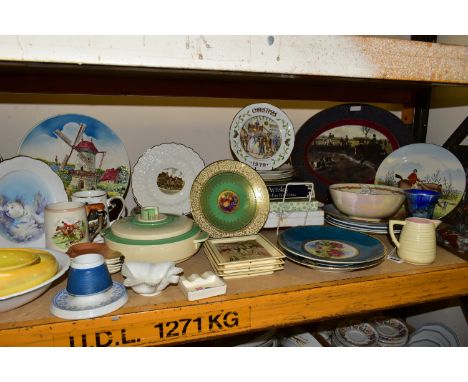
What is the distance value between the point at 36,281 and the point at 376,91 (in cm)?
116

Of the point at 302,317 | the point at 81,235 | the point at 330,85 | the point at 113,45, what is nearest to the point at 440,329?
the point at 302,317

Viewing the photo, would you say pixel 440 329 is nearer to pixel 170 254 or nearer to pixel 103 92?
pixel 170 254

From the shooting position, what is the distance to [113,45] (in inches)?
20.8

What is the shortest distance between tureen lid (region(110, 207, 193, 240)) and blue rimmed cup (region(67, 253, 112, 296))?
11cm

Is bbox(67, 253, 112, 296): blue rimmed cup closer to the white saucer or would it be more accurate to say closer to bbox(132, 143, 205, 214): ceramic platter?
the white saucer

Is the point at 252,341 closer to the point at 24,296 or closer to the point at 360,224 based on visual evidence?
the point at 360,224

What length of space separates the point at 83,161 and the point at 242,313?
615 millimetres

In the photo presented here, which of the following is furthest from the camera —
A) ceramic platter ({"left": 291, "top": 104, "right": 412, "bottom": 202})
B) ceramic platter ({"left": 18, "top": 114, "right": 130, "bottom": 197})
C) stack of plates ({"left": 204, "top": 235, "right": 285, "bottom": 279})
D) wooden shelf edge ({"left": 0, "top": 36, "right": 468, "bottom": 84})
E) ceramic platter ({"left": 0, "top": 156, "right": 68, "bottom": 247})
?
ceramic platter ({"left": 291, "top": 104, "right": 412, "bottom": 202})

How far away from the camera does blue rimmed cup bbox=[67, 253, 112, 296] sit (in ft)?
1.93

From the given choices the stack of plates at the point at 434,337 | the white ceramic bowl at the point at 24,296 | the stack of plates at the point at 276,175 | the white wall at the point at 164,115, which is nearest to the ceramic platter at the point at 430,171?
the white wall at the point at 164,115

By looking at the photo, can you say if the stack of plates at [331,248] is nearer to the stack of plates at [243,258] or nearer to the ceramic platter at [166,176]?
the stack of plates at [243,258]

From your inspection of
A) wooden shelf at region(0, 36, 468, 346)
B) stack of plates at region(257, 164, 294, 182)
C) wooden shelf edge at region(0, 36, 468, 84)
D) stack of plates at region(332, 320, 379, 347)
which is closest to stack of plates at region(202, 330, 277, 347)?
stack of plates at region(332, 320, 379, 347)

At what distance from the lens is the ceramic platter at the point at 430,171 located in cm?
96

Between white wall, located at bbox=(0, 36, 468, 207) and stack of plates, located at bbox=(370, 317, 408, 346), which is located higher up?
white wall, located at bbox=(0, 36, 468, 207)
